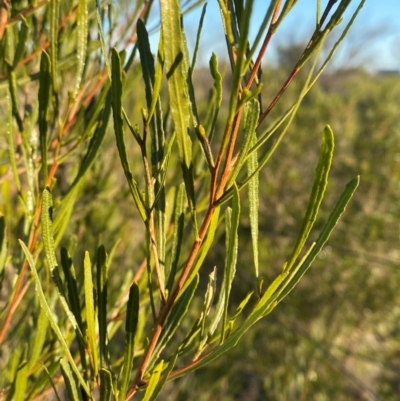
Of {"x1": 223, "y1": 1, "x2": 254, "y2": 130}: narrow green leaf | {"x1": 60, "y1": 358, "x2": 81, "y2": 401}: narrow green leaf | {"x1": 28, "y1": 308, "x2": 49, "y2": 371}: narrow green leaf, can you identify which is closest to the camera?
{"x1": 223, "y1": 1, "x2": 254, "y2": 130}: narrow green leaf

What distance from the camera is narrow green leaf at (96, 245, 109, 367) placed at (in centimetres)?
35

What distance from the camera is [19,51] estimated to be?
18.9 inches

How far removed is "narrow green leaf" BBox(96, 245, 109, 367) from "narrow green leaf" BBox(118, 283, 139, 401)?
3 cm

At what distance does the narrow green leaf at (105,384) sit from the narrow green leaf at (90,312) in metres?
0.02

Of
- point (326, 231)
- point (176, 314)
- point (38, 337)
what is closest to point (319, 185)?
point (326, 231)

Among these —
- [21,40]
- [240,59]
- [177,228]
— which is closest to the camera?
[240,59]

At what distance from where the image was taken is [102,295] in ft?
1.18

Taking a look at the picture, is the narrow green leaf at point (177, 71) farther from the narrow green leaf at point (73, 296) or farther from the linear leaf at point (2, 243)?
the linear leaf at point (2, 243)

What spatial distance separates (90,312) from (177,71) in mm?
168

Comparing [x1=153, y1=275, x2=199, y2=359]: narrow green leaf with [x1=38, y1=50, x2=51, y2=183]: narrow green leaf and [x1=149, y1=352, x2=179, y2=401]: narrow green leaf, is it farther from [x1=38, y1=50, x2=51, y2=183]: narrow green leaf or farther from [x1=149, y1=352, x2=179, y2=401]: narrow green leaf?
[x1=38, y1=50, x2=51, y2=183]: narrow green leaf

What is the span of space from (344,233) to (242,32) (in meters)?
3.39

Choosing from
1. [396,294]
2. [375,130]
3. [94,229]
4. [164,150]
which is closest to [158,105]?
[164,150]

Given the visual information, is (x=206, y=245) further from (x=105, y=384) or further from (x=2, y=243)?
(x=2, y=243)

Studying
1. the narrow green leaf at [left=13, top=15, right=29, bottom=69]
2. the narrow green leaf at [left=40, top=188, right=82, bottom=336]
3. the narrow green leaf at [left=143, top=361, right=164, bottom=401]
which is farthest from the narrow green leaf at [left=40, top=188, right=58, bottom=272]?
the narrow green leaf at [left=13, top=15, right=29, bottom=69]
